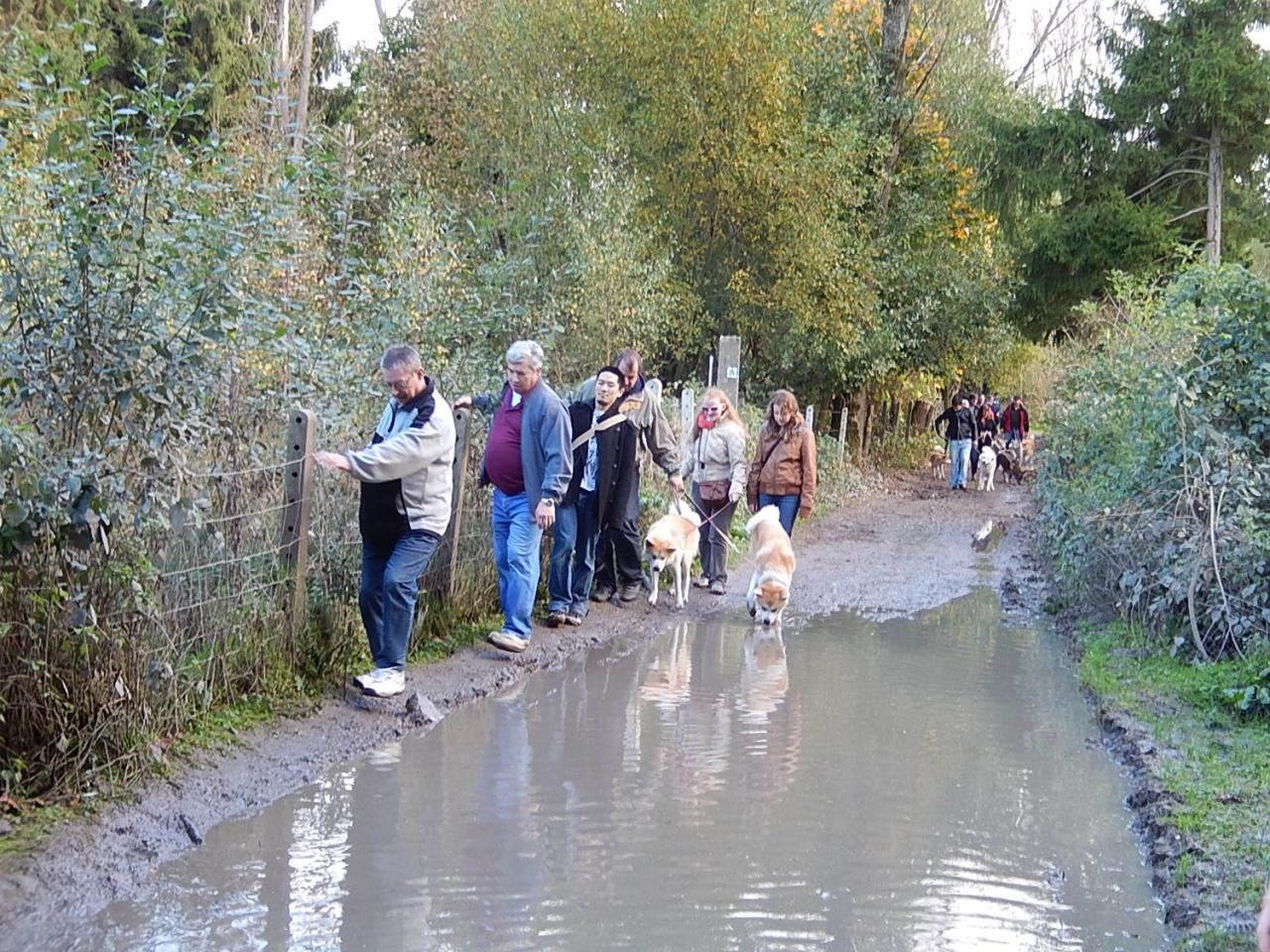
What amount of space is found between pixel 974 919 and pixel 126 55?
92.1 feet

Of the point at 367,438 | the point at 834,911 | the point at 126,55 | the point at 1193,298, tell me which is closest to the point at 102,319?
the point at 367,438

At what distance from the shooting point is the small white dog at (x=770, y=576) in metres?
10.9

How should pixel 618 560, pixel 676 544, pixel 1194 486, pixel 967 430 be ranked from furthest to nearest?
pixel 967 430, pixel 618 560, pixel 676 544, pixel 1194 486

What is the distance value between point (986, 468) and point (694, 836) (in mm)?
23465

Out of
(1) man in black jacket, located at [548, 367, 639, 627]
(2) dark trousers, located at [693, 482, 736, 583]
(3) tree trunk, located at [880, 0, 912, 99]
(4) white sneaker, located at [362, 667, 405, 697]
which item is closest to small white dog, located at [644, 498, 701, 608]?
(1) man in black jacket, located at [548, 367, 639, 627]

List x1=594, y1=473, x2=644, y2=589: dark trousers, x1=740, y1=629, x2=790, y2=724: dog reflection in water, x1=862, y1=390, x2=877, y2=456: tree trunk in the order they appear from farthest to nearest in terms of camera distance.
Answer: x1=862, y1=390, x2=877, y2=456: tree trunk
x1=594, y1=473, x2=644, y2=589: dark trousers
x1=740, y1=629, x2=790, y2=724: dog reflection in water

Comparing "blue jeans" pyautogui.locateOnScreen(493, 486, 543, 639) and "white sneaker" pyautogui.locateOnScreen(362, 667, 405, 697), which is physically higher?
"blue jeans" pyautogui.locateOnScreen(493, 486, 543, 639)

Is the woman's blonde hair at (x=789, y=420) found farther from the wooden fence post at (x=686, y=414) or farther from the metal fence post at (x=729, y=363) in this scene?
the metal fence post at (x=729, y=363)

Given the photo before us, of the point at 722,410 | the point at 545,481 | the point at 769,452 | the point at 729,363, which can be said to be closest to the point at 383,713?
the point at 545,481

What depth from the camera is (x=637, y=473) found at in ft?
36.9

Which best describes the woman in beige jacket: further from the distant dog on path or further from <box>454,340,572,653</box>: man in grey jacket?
the distant dog on path

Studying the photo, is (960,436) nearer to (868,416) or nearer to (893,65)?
(868,416)

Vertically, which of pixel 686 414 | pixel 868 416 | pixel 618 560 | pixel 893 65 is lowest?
pixel 618 560

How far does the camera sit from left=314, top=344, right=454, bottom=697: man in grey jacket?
24.5 feet
